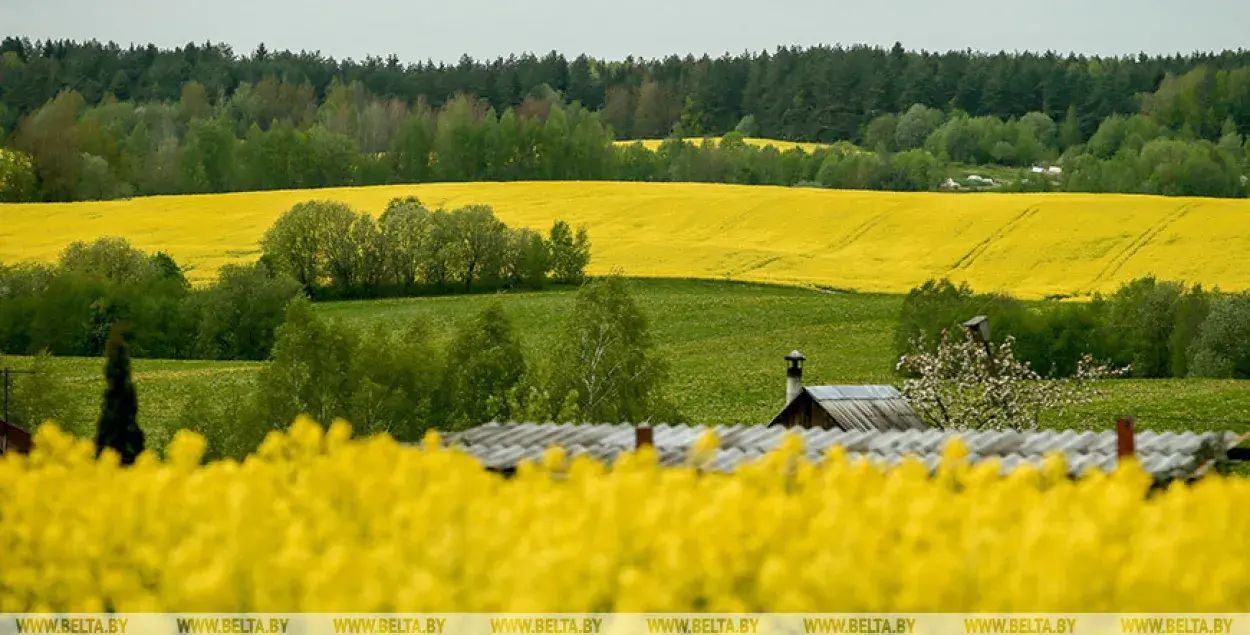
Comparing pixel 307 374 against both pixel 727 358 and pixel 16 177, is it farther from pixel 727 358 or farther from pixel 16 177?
pixel 16 177

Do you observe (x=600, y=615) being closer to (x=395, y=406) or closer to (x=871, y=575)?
(x=871, y=575)

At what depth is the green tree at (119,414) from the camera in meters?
21.8

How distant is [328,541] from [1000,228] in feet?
278

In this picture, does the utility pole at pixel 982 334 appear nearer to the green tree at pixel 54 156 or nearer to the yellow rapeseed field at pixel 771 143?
the green tree at pixel 54 156

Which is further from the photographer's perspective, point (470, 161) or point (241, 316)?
point (470, 161)

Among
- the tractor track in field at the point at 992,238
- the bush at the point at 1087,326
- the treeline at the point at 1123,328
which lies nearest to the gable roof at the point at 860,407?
the treeline at the point at 1123,328

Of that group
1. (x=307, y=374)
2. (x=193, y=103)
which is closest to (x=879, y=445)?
(x=307, y=374)

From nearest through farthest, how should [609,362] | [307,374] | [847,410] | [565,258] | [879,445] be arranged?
[879,445] → [847,410] → [307,374] → [609,362] → [565,258]

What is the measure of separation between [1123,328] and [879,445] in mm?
48734

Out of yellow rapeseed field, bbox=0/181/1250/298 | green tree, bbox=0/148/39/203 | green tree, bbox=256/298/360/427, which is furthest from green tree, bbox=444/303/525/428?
green tree, bbox=0/148/39/203

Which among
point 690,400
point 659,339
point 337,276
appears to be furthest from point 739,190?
point 690,400

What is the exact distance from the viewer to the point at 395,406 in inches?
1416

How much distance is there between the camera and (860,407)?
31984 mm

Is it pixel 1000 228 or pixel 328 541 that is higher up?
pixel 328 541
